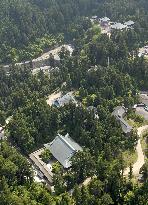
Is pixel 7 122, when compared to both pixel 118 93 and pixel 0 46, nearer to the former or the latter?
pixel 118 93

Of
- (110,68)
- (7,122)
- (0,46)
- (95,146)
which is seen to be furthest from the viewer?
(0,46)

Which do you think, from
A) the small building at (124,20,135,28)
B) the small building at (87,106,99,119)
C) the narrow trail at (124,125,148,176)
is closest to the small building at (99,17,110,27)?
the small building at (124,20,135,28)

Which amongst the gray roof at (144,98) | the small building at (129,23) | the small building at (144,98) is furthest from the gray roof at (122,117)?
the small building at (129,23)

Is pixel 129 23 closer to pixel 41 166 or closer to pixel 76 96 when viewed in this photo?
pixel 76 96

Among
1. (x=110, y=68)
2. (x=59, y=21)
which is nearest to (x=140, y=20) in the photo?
(x=59, y=21)

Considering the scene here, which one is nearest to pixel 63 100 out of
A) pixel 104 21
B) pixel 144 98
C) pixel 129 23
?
pixel 144 98

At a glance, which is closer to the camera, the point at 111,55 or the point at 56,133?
the point at 56,133

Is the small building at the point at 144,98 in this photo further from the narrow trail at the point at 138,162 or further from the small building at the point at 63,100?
the small building at the point at 63,100
